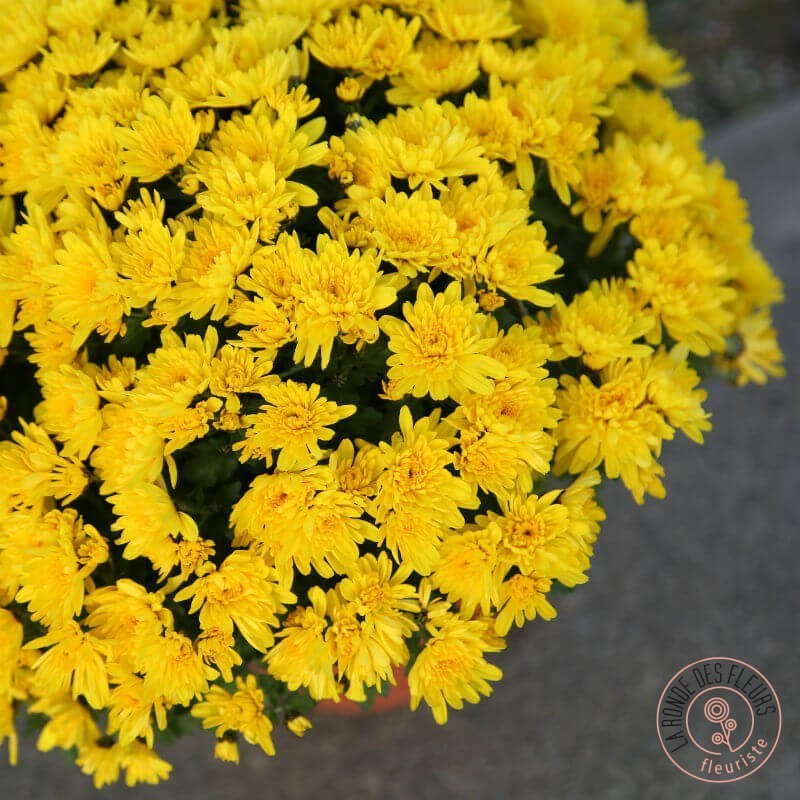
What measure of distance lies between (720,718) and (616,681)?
10.3 inches

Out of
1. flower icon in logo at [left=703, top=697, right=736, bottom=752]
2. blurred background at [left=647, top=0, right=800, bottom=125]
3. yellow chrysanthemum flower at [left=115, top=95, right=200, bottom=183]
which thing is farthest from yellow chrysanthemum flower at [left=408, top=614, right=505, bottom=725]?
blurred background at [left=647, top=0, right=800, bottom=125]

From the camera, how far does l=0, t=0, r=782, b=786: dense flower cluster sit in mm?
978

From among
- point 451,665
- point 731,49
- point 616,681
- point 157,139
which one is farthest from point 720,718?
point 731,49

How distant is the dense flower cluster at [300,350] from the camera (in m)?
0.98

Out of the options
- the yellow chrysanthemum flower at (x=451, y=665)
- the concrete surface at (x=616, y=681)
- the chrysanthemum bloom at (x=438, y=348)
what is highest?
the chrysanthemum bloom at (x=438, y=348)

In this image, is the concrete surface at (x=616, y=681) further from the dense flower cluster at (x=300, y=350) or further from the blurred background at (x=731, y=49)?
the blurred background at (x=731, y=49)

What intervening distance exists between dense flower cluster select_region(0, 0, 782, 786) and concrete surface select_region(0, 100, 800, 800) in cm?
73

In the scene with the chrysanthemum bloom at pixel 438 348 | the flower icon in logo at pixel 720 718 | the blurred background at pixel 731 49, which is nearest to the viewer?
the chrysanthemum bloom at pixel 438 348

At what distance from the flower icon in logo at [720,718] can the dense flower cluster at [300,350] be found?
2.80 feet

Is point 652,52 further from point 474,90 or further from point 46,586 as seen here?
point 46,586

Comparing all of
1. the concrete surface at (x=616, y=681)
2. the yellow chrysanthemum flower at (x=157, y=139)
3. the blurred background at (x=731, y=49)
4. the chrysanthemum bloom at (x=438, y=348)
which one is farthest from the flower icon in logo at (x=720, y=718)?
the blurred background at (x=731, y=49)

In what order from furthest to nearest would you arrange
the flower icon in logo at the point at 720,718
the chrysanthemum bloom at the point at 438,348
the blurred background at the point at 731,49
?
the blurred background at the point at 731,49 < the flower icon in logo at the point at 720,718 < the chrysanthemum bloom at the point at 438,348

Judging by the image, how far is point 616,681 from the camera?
76.1 inches

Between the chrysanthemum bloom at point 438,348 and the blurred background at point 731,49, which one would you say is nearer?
the chrysanthemum bloom at point 438,348
